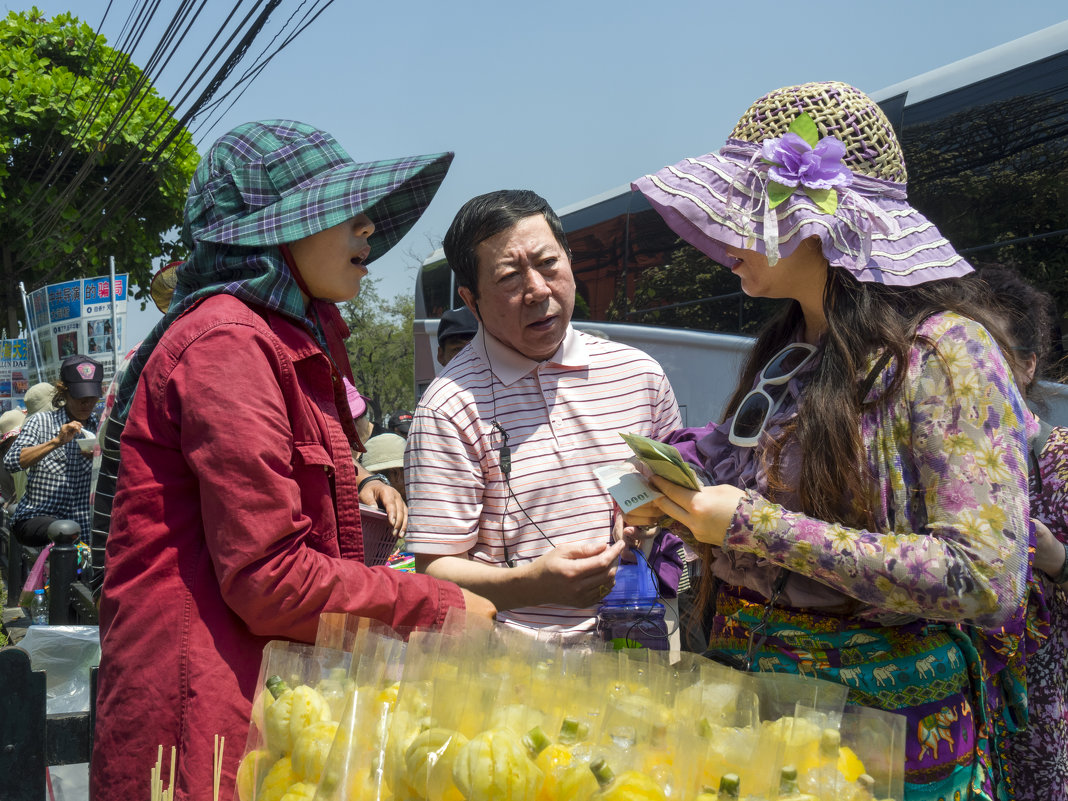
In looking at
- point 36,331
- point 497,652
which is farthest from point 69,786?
point 36,331

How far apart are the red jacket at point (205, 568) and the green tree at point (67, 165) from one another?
14.0m

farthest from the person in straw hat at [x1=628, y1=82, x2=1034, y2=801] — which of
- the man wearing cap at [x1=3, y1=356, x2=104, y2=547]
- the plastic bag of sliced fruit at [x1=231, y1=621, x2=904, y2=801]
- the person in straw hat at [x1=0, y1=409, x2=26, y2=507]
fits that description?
the person in straw hat at [x1=0, y1=409, x2=26, y2=507]

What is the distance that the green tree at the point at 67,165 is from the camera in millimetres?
A: 15008

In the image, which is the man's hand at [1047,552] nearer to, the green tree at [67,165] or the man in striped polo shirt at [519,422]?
the man in striped polo shirt at [519,422]

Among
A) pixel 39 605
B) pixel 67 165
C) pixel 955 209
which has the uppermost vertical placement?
pixel 67 165

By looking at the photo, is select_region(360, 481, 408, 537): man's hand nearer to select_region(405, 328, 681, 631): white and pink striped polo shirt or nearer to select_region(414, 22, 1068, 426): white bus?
select_region(405, 328, 681, 631): white and pink striped polo shirt

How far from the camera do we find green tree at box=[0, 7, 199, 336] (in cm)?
1501

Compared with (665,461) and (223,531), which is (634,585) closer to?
(665,461)

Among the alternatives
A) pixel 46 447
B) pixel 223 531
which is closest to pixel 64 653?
pixel 223 531

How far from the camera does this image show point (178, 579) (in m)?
1.64

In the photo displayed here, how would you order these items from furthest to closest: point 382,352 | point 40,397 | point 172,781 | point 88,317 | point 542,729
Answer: point 382,352
point 88,317
point 40,397
point 172,781
point 542,729

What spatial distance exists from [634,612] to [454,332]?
9.03 ft

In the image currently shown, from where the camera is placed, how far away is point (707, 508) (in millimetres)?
1591

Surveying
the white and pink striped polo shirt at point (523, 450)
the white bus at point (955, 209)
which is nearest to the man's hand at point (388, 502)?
the white and pink striped polo shirt at point (523, 450)
